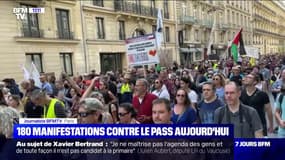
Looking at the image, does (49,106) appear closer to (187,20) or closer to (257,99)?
(257,99)

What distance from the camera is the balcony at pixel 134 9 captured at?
91.9ft

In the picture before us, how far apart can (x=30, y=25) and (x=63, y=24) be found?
2869 mm

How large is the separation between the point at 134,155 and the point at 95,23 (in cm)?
2373

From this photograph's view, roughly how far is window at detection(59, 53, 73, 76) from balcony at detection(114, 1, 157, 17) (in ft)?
22.5

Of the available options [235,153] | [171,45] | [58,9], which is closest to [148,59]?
[235,153]

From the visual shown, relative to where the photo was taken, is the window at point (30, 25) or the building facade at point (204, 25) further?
the building facade at point (204, 25)

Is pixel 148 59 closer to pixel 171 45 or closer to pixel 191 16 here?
pixel 171 45

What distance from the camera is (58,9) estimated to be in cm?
2191

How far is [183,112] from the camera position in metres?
4.55

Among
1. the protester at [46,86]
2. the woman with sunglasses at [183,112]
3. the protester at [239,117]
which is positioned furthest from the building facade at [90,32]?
the protester at [239,117]

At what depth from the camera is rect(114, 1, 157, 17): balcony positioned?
28.0 metres

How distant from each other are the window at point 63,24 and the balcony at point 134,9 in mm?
5932

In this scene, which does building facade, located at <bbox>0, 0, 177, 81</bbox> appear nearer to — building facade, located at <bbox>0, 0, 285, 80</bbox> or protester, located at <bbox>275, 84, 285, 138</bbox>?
building facade, located at <bbox>0, 0, 285, 80</bbox>

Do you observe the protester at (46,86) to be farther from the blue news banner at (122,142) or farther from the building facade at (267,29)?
the building facade at (267,29)
